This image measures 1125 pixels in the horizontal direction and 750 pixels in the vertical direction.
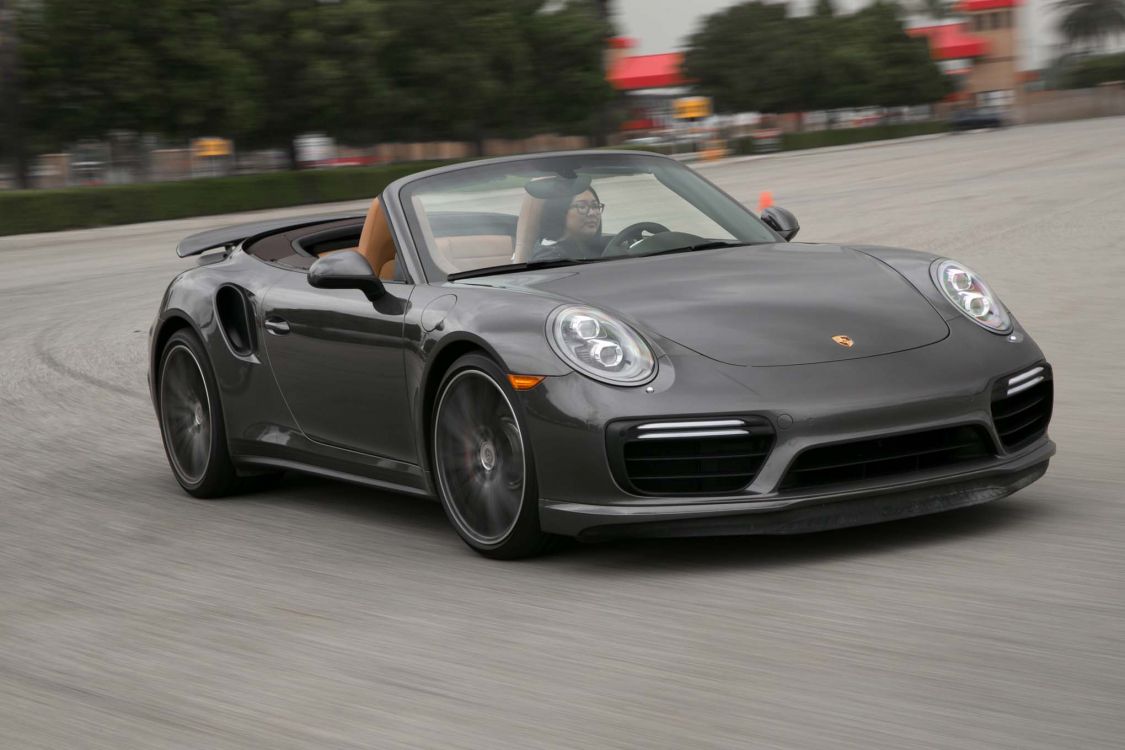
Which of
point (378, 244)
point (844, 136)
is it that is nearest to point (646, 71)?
point (844, 136)

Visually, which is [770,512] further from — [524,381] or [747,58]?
[747,58]

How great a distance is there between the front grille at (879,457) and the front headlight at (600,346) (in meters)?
0.51

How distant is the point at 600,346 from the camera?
4871 mm

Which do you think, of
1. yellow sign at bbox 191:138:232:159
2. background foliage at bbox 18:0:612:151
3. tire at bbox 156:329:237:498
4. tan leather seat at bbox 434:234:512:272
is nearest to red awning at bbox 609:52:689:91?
background foliage at bbox 18:0:612:151

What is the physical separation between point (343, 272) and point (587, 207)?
97 centimetres

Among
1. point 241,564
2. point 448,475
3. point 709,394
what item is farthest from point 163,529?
point 709,394

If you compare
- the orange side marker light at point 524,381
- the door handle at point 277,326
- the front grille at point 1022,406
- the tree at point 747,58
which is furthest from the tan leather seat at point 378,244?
the tree at point 747,58

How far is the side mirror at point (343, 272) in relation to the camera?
547cm

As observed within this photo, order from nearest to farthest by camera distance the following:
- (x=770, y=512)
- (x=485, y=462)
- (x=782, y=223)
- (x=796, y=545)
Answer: (x=770, y=512)
(x=796, y=545)
(x=485, y=462)
(x=782, y=223)

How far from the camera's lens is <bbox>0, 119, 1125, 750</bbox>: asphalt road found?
3.49 meters

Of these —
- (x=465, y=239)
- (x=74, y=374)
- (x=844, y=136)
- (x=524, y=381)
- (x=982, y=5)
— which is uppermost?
(x=982, y=5)

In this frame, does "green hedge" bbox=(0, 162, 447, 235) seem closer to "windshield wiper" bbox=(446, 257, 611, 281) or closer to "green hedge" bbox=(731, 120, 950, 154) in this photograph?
"green hedge" bbox=(731, 120, 950, 154)

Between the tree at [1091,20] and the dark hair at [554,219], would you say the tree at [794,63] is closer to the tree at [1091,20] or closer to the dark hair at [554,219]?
the tree at [1091,20]

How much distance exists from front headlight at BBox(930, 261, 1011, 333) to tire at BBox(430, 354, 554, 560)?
1.47 m
